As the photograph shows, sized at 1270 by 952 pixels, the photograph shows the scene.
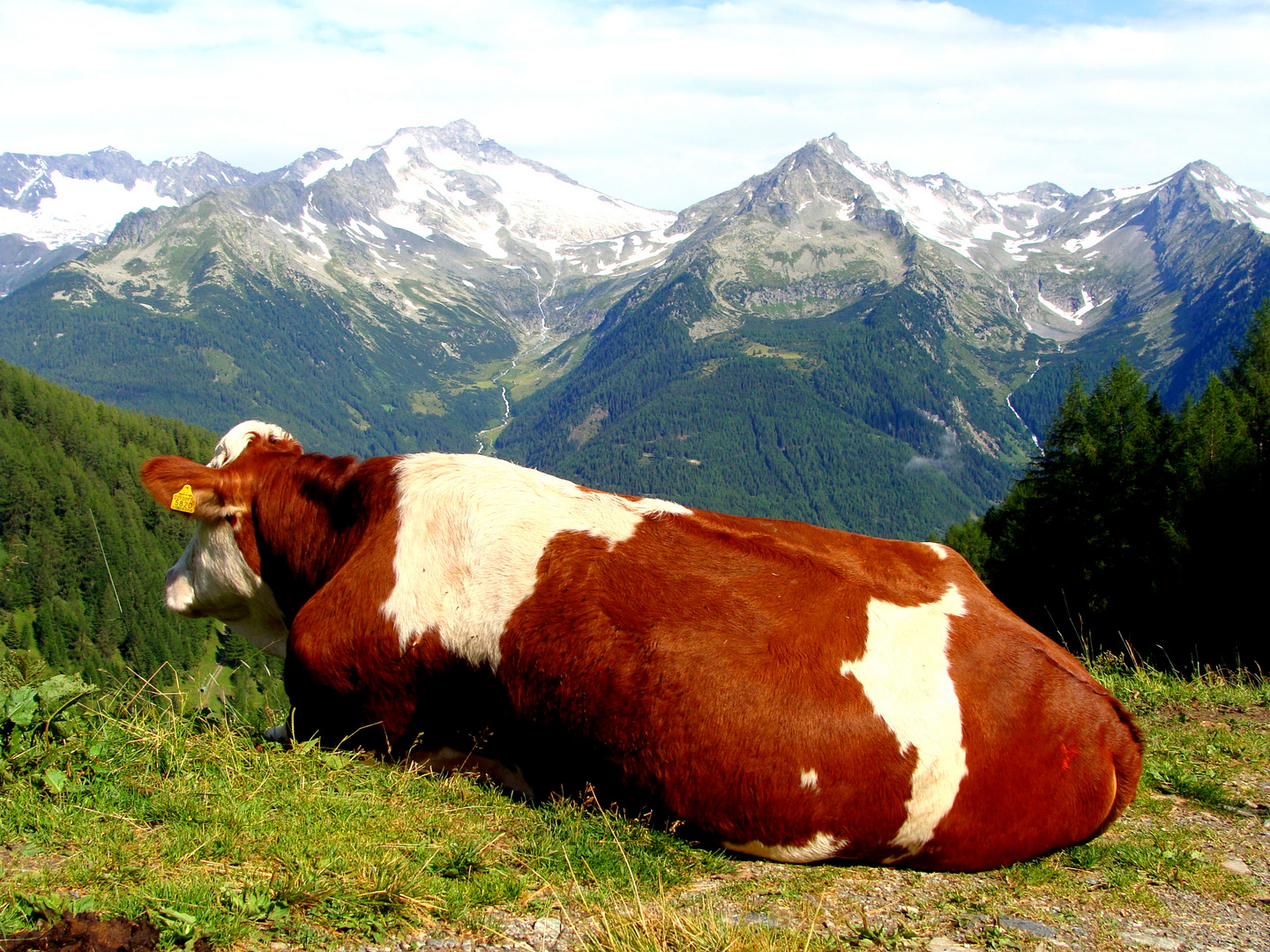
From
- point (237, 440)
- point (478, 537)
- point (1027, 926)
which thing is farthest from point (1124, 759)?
point (237, 440)

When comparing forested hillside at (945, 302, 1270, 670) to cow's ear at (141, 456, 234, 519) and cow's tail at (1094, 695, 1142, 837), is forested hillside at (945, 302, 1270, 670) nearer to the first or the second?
cow's tail at (1094, 695, 1142, 837)

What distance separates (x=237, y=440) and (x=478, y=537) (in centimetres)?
292

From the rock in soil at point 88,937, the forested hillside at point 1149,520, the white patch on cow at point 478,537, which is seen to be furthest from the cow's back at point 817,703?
the forested hillside at point 1149,520

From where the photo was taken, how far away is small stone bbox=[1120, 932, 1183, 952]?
14.2 ft

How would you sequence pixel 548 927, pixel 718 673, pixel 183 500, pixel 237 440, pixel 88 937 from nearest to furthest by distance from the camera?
pixel 88 937
pixel 548 927
pixel 718 673
pixel 183 500
pixel 237 440

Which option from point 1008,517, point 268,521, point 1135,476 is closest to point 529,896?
point 268,521

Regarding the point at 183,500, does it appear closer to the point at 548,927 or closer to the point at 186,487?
the point at 186,487

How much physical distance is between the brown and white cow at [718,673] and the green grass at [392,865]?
0.28 meters

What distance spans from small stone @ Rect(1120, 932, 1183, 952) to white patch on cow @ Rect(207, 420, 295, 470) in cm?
681

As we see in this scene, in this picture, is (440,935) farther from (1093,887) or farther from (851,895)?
(1093,887)

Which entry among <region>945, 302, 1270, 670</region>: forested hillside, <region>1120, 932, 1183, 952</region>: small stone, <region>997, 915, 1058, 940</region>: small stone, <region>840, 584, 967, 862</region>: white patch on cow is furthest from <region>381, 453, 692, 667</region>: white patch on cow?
<region>945, 302, 1270, 670</region>: forested hillside

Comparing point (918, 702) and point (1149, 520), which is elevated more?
point (918, 702)

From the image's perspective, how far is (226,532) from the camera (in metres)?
7.44

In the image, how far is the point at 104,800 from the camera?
4824mm
